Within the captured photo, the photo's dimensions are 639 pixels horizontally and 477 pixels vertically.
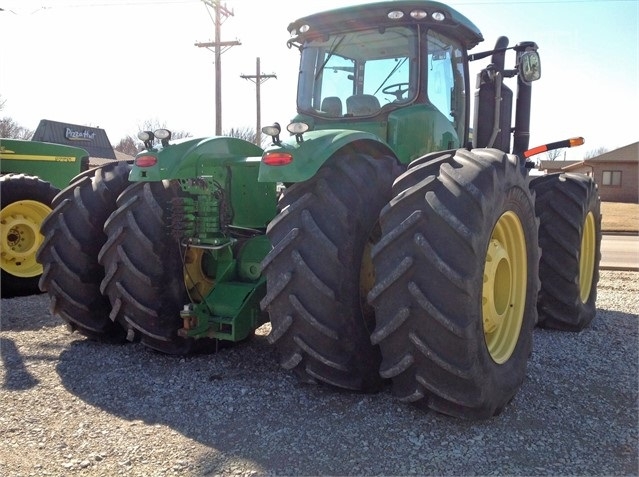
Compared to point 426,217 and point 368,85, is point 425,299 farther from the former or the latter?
point 368,85

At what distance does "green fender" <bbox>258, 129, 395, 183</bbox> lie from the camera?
125 inches

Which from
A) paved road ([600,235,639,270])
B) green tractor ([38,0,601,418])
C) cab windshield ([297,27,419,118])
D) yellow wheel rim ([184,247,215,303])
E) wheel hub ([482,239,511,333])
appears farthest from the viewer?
paved road ([600,235,639,270])

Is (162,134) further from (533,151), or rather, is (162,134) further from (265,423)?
(533,151)

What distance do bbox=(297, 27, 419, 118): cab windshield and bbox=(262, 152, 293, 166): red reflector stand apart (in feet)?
4.67

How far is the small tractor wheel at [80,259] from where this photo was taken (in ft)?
13.9

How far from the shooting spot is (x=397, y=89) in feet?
14.6

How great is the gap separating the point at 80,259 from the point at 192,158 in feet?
3.78

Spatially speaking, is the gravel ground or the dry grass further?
the dry grass

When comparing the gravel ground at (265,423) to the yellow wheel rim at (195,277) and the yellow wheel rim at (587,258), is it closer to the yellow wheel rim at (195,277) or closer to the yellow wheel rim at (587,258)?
the yellow wheel rim at (195,277)

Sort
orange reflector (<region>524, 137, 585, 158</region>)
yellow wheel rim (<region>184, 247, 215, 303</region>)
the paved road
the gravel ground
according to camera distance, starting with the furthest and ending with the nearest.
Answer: the paved road → orange reflector (<region>524, 137, 585, 158</region>) → yellow wheel rim (<region>184, 247, 215, 303</region>) → the gravel ground

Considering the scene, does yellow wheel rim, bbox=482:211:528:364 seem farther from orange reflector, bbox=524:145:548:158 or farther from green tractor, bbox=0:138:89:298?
green tractor, bbox=0:138:89:298

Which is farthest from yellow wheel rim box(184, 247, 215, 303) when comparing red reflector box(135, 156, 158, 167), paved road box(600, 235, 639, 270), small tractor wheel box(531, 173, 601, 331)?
paved road box(600, 235, 639, 270)

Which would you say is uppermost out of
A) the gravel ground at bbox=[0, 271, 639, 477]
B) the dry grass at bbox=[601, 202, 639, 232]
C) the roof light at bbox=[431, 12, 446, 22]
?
the roof light at bbox=[431, 12, 446, 22]

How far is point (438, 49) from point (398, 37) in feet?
1.15
